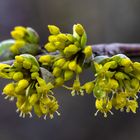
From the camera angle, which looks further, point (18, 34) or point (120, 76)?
point (18, 34)

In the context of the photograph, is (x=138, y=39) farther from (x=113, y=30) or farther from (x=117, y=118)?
(x=117, y=118)

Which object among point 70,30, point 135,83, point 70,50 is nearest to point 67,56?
point 70,50

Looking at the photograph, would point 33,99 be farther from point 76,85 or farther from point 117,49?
point 117,49

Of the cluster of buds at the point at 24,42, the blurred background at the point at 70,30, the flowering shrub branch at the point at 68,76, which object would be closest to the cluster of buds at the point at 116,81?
the flowering shrub branch at the point at 68,76

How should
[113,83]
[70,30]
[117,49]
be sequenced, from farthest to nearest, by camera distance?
[70,30] < [117,49] < [113,83]

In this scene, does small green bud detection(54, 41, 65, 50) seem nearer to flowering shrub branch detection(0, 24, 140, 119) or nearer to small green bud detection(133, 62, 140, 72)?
flowering shrub branch detection(0, 24, 140, 119)
